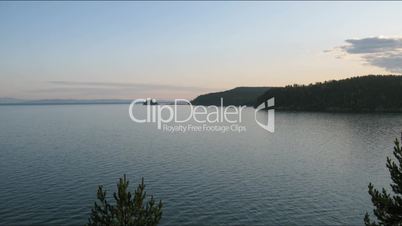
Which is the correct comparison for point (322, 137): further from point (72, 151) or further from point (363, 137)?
point (72, 151)

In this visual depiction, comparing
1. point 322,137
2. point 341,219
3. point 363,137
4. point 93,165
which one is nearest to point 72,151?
point 93,165

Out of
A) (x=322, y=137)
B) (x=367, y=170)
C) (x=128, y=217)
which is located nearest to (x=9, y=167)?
(x=128, y=217)

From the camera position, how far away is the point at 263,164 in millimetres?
71125

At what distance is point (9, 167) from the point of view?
6450cm

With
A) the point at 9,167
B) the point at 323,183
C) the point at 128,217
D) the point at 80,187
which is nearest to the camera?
the point at 128,217

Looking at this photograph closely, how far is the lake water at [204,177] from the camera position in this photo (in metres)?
42.2

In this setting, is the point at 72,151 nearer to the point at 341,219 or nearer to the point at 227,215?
the point at 227,215

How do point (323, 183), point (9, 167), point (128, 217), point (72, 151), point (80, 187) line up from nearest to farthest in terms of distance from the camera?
point (128, 217)
point (80, 187)
point (323, 183)
point (9, 167)
point (72, 151)

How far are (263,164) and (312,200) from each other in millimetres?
23690

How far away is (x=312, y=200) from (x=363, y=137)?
7413cm

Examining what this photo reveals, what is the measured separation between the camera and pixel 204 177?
58906mm

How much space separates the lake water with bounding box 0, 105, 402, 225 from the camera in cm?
4225

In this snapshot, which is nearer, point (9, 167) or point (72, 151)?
point (9, 167)

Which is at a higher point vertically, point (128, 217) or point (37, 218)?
point (128, 217)
